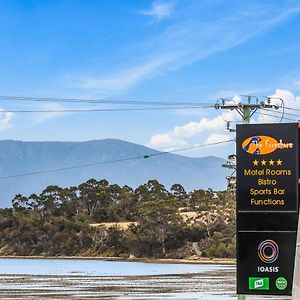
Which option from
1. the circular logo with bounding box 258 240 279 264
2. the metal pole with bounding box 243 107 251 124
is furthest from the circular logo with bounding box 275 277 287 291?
the metal pole with bounding box 243 107 251 124

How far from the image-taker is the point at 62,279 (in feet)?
224

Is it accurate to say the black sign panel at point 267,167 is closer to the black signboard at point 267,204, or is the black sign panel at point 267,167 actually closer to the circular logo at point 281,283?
the black signboard at point 267,204

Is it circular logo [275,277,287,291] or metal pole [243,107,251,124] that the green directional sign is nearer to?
circular logo [275,277,287,291]

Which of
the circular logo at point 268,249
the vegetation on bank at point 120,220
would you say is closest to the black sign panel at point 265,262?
the circular logo at point 268,249

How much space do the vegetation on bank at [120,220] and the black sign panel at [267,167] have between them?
9068 centimetres

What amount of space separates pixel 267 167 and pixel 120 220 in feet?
402

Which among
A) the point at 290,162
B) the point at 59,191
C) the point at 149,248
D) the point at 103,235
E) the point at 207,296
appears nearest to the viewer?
the point at 290,162

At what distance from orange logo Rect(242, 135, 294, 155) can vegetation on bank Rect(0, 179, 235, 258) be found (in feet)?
298

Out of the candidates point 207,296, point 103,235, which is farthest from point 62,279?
point 103,235

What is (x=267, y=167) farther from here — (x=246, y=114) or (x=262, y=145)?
(x=246, y=114)

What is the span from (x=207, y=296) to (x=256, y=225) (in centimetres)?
2324

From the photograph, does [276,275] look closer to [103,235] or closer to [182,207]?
[103,235]

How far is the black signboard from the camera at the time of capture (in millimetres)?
25688

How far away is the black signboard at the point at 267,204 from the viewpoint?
2569cm
